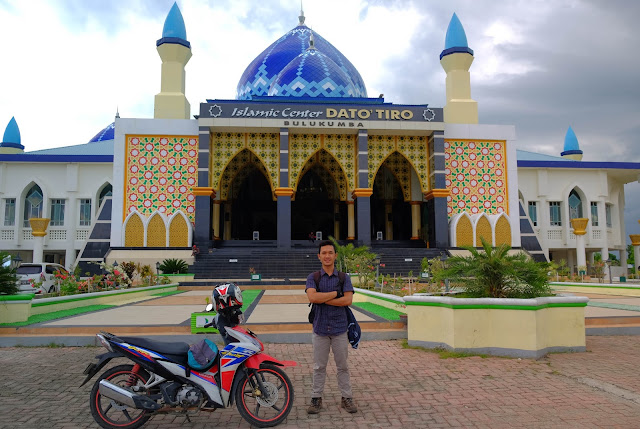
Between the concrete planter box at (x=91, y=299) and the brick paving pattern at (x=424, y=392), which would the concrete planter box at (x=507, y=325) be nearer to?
the brick paving pattern at (x=424, y=392)

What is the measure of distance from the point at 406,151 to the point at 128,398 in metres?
21.7

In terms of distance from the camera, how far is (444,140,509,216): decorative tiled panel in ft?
76.5

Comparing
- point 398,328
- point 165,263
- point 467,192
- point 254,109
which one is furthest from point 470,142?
point 398,328

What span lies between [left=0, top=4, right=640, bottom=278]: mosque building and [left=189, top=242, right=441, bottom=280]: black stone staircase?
911 millimetres

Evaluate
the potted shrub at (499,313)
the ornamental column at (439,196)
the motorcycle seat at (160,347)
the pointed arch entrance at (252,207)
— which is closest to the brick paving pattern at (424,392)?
the potted shrub at (499,313)

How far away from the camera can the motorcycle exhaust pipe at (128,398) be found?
3.38m

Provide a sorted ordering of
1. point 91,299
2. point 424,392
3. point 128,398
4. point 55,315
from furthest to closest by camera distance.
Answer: point 91,299, point 55,315, point 424,392, point 128,398

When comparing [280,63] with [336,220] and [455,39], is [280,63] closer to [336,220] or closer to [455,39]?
[336,220]

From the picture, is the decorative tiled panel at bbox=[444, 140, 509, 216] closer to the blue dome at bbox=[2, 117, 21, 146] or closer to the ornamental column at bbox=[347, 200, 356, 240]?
the ornamental column at bbox=[347, 200, 356, 240]

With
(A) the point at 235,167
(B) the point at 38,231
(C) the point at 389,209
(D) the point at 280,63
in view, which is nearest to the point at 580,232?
(C) the point at 389,209

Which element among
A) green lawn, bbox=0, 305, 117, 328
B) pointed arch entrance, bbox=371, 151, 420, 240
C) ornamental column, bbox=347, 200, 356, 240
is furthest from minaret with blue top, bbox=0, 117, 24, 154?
green lawn, bbox=0, 305, 117, 328

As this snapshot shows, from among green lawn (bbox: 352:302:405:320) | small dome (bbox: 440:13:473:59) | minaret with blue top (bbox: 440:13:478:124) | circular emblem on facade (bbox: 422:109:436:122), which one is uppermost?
small dome (bbox: 440:13:473:59)

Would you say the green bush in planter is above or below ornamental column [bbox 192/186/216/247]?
below

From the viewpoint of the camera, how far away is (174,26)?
2389cm
